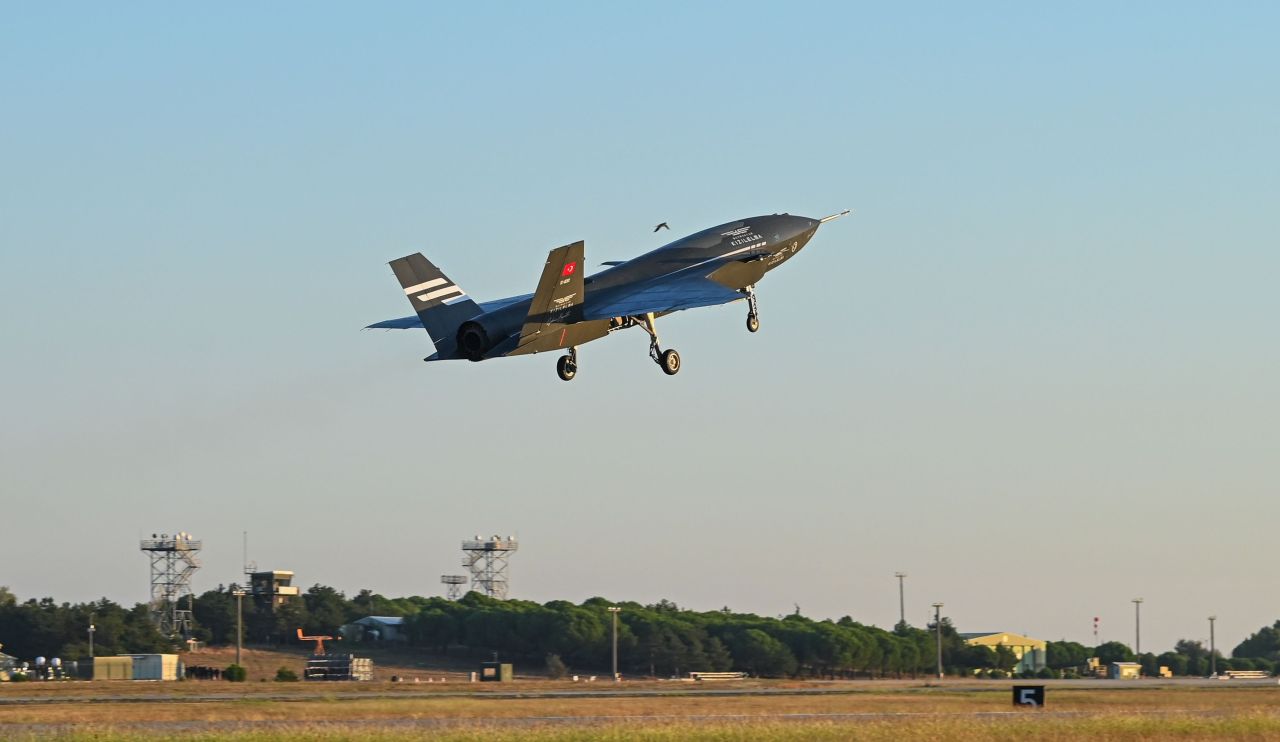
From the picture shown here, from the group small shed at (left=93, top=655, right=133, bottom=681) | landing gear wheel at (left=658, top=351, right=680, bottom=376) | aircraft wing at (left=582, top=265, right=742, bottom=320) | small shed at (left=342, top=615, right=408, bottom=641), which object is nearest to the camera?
aircraft wing at (left=582, top=265, right=742, bottom=320)

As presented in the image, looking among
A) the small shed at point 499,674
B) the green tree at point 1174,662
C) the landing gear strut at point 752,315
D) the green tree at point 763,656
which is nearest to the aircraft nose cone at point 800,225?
the landing gear strut at point 752,315

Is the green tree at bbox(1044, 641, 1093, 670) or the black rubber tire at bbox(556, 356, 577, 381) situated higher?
the black rubber tire at bbox(556, 356, 577, 381)

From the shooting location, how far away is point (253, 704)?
79000 millimetres

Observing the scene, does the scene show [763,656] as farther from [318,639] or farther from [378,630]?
[318,639]

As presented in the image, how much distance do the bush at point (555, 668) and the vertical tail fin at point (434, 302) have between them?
328 feet

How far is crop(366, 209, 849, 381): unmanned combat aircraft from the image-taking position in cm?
5803

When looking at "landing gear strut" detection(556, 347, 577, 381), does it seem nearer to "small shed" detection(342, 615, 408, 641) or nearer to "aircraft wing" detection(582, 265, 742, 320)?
"aircraft wing" detection(582, 265, 742, 320)

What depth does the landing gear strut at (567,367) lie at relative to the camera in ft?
201

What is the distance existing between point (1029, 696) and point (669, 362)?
2958 cm

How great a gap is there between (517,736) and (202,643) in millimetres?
132136

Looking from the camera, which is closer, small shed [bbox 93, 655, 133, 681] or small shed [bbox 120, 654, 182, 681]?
small shed [bbox 93, 655, 133, 681]

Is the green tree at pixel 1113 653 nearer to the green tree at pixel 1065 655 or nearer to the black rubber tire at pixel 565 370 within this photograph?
the green tree at pixel 1065 655

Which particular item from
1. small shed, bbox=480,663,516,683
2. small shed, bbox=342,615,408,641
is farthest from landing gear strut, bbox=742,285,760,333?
small shed, bbox=342,615,408,641

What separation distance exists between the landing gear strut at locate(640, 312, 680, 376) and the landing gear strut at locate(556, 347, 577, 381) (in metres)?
2.90
